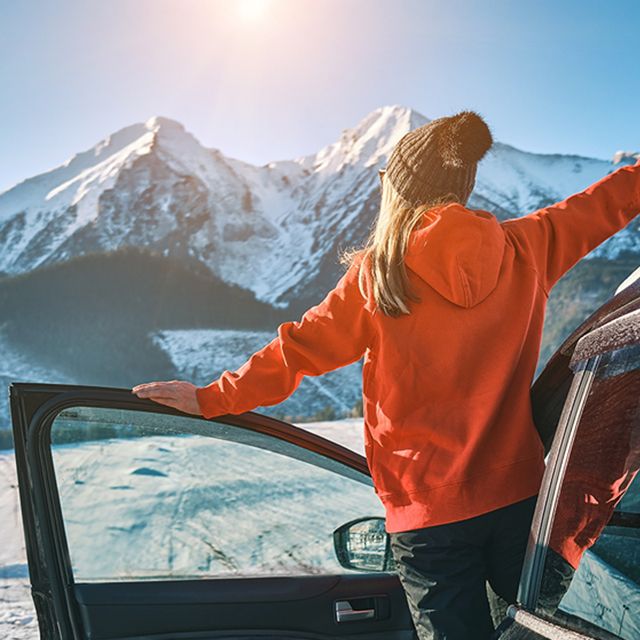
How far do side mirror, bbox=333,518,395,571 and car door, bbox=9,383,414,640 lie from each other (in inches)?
0.9

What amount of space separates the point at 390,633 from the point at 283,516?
517 mm

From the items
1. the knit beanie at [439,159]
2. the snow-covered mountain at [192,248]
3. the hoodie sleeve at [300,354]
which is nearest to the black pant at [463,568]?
the hoodie sleeve at [300,354]

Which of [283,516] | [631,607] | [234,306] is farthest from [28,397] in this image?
[234,306]

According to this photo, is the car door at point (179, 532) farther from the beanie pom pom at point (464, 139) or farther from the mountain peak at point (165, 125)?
the mountain peak at point (165, 125)

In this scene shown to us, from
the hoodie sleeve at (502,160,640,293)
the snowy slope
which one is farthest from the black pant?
the snowy slope

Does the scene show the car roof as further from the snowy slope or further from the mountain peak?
the mountain peak

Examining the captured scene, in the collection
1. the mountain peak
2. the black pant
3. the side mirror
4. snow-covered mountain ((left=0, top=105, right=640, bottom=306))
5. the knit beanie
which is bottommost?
the side mirror

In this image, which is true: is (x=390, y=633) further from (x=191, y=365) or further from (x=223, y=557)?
(x=191, y=365)

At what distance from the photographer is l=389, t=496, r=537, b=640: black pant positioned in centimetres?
117

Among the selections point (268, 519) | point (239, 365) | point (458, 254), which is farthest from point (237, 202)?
point (458, 254)

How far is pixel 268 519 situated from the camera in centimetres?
207

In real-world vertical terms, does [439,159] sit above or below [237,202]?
below

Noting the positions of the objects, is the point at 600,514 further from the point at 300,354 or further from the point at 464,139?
the point at 464,139

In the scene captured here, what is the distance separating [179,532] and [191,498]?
0.36 meters
